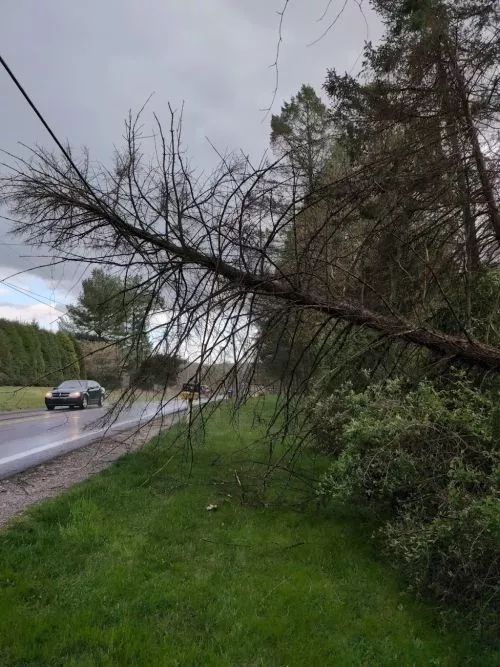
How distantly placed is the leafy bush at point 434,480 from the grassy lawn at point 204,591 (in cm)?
38

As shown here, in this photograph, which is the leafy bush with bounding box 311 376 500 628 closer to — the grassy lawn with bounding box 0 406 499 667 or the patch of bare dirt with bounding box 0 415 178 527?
the grassy lawn with bounding box 0 406 499 667

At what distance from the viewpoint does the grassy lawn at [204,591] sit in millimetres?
3336

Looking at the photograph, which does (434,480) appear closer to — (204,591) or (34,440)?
(204,591)

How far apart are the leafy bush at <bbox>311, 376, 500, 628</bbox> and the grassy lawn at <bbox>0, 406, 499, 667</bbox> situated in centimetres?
38

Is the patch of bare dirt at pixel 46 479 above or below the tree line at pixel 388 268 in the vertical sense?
below

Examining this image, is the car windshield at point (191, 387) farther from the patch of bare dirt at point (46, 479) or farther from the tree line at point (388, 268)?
the patch of bare dirt at point (46, 479)

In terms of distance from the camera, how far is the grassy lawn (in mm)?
3336

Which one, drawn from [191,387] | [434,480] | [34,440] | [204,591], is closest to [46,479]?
[34,440]

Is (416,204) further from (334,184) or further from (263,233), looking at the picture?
(263,233)

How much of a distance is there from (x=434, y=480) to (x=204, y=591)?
206cm

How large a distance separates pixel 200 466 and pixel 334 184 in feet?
21.2

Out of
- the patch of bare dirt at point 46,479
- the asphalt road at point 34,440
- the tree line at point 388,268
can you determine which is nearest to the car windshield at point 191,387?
the tree line at point 388,268

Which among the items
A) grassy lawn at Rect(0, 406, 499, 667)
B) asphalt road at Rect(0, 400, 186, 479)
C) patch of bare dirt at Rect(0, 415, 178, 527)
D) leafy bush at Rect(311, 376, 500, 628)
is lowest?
grassy lawn at Rect(0, 406, 499, 667)

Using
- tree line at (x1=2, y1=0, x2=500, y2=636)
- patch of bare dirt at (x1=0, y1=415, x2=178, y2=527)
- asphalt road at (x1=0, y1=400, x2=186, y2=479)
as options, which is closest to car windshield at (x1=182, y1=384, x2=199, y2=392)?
tree line at (x1=2, y1=0, x2=500, y2=636)
